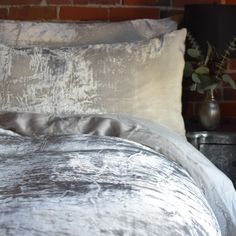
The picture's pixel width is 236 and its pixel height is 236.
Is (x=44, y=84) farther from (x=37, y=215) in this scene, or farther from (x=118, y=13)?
(x=37, y=215)

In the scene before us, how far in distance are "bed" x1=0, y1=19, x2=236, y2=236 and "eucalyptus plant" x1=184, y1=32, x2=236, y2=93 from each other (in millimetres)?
165

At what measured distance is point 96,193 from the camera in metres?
1.05

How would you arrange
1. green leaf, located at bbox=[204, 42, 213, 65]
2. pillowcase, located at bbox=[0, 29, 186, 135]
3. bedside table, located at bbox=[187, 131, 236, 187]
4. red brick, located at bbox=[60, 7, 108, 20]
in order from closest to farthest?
pillowcase, located at bbox=[0, 29, 186, 135]
bedside table, located at bbox=[187, 131, 236, 187]
green leaf, located at bbox=[204, 42, 213, 65]
red brick, located at bbox=[60, 7, 108, 20]

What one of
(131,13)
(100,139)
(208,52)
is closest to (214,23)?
(208,52)

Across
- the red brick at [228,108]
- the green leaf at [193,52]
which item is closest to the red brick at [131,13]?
the green leaf at [193,52]

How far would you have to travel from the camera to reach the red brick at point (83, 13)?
2625 mm

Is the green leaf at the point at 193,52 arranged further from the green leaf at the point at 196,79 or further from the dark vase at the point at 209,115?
the dark vase at the point at 209,115

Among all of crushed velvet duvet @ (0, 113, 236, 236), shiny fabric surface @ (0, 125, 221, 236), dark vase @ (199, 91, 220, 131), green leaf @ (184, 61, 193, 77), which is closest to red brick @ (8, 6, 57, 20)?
green leaf @ (184, 61, 193, 77)

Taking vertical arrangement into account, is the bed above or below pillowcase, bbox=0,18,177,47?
below

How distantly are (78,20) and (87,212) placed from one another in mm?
1778

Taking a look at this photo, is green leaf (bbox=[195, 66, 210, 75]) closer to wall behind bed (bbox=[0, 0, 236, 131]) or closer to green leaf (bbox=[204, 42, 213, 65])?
green leaf (bbox=[204, 42, 213, 65])

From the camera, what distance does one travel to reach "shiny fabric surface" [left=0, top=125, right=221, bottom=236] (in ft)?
3.13

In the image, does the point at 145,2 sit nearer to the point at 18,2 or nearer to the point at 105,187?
the point at 18,2

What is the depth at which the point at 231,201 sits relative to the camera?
1.61 m
